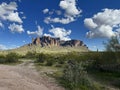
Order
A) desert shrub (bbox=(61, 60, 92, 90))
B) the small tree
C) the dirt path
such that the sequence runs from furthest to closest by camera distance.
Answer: the small tree → desert shrub (bbox=(61, 60, 92, 90)) → the dirt path

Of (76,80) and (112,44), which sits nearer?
(76,80)

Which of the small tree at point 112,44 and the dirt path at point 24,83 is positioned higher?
the small tree at point 112,44

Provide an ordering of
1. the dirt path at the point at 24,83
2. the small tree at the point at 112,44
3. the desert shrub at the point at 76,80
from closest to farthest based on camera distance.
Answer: the dirt path at the point at 24,83, the desert shrub at the point at 76,80, the small tree at the point at 112,44

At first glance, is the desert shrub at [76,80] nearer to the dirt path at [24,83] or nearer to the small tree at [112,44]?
the dirt path at [24,83]

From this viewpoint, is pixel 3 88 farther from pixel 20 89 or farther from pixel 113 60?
pixel 113 60

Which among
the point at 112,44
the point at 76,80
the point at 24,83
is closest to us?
the point at 24,83

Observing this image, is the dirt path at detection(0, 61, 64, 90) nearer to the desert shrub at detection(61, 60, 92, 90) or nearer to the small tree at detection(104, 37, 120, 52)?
the desert shrub at detection(61, 60, 92, 90)

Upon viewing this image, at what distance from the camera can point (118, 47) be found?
41.0 metres

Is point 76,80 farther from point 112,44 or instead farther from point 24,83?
point 112,44

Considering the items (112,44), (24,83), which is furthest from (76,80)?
(112,44)

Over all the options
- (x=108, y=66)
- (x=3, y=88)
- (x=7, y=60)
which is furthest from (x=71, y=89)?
(x=7, y=60)

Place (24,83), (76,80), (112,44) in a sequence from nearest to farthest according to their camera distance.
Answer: (24,83) < (76,80) < (112,44)

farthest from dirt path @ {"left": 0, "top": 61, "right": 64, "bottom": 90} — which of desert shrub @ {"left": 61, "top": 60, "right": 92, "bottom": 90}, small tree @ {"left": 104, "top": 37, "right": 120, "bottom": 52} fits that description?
small tree @ {"left": 104, "top": 37, "right": 120, "bottom": 52}

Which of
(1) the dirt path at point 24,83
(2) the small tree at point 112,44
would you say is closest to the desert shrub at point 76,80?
(1) the dirt path at point 24,83
